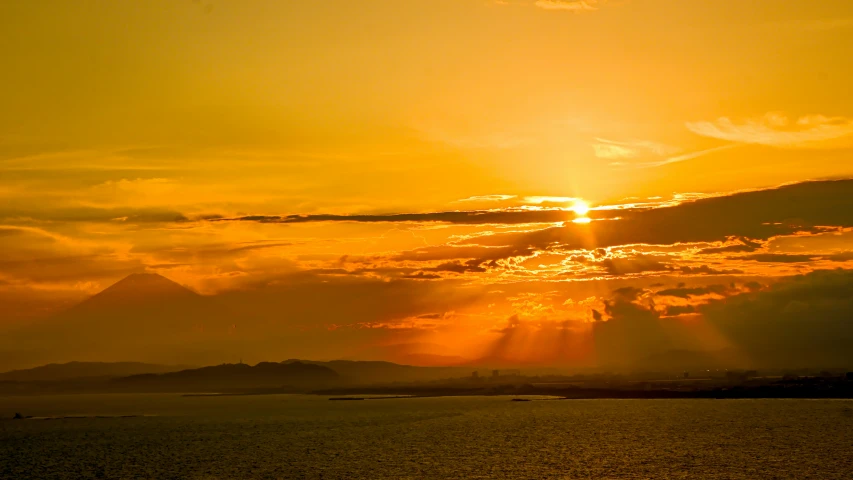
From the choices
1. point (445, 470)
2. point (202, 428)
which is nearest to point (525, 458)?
point (445, 470)

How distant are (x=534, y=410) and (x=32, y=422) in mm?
112978

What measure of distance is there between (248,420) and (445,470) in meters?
102

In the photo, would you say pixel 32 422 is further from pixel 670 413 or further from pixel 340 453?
pixel 670 413

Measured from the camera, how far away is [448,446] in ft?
375

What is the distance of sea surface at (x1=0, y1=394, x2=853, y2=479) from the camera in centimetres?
8744

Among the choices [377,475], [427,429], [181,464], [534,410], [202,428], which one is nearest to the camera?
[377,475]

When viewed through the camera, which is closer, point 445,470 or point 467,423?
point 445,470

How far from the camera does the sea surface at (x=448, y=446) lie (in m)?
87.4

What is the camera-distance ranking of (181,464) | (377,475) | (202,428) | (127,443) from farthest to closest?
(202,428)
(127,443)
(181,464)
(377,475)

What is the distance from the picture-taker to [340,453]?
10675 cm

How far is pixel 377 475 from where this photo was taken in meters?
83.1

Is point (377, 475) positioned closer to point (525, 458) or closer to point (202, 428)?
point (525, 458)

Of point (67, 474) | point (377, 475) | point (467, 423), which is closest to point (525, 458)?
point (377, 475)

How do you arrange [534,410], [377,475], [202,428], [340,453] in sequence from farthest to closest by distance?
[534,410] < [202,428] < [340,453] < [377,475]
